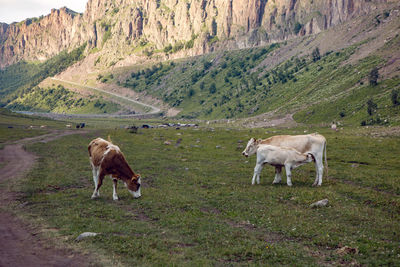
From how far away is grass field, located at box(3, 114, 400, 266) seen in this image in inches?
491

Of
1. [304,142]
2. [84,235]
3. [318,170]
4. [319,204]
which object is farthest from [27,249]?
[304,142]

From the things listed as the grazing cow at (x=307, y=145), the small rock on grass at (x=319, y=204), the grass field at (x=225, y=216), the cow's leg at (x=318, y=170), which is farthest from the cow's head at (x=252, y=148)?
the small rock on grass at (x=319, y=204)

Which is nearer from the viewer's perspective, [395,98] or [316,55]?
[395,98]

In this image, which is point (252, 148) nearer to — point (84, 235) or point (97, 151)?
point (97, 151)

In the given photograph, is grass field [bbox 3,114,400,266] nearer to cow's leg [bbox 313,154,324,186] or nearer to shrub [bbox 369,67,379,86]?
cow's leg [bbox 313,154,324,186]

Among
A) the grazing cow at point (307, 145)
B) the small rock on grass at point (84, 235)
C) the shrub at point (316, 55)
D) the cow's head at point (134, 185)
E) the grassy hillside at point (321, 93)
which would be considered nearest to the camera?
the small rock on grass at point (84, 235)

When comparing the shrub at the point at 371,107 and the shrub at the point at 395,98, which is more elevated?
the shrub at the point at 395,98

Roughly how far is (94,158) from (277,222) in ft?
45.6

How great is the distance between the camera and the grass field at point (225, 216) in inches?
491

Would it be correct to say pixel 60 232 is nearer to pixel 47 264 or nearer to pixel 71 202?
pixel 47 264

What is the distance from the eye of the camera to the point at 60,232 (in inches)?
590

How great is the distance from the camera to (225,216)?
59.0ft

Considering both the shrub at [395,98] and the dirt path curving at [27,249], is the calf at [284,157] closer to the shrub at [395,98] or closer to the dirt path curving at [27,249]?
the dirt path curving at [27,249]

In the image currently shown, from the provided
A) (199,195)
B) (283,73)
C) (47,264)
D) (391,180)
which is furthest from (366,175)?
(283,73)
